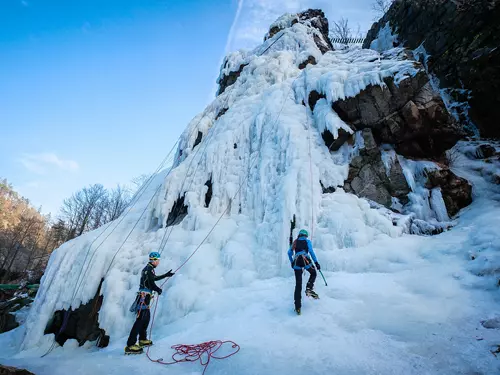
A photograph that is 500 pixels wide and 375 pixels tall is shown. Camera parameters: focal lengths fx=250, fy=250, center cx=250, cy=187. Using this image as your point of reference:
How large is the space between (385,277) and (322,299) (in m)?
1.53

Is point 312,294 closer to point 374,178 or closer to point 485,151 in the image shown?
point 374,178

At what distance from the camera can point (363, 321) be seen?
374 centimetres

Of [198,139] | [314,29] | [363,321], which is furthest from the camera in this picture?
[314,29]

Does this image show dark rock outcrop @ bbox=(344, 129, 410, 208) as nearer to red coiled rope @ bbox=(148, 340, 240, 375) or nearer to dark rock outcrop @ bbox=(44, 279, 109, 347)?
red coiled rope @ bbox=(148, 340, 240, 375)

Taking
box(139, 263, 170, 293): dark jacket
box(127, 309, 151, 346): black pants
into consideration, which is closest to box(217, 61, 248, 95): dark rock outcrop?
box(139, 263, 170, 293): dark jacket

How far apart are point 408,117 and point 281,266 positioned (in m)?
6.15

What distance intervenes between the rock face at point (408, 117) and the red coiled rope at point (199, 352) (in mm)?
7731

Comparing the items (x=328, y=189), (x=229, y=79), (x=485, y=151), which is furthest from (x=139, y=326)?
(x=229, y=79)

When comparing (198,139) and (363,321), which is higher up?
(198,139)

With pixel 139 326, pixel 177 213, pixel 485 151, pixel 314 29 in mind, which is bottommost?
pixel 139 326

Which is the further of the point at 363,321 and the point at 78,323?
the point at 78,323

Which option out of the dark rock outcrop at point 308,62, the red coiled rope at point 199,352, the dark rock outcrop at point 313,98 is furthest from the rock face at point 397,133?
the dark rock outcrop at point 308,62

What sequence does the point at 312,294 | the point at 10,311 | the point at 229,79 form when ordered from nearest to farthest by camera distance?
1. the point at 312,294
2. the point at 10,311
3. the point at 229,79

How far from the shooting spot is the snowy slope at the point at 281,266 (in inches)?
125
